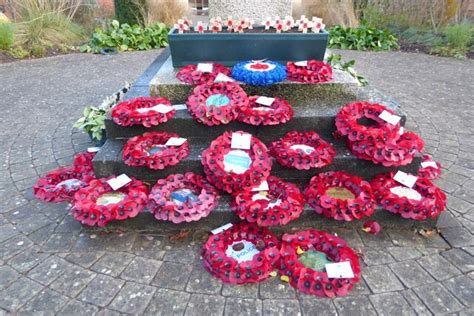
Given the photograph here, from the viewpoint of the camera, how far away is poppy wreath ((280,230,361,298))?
2.07 meters

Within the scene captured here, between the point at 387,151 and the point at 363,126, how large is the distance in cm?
31

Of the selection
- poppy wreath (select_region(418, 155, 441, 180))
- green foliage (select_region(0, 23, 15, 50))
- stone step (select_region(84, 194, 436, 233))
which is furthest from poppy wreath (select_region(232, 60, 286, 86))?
green foliage (select_region(0, 23, 15, 50))

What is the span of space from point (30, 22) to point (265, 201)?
25.1 feet

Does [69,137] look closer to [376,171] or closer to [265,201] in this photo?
[265,201]

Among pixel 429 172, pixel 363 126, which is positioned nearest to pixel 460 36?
pixel 429 172

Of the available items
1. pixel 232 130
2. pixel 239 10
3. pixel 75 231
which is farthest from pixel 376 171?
pixel 239 10

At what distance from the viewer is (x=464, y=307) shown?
1.99 m

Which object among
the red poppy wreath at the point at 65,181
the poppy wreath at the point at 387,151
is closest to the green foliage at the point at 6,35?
the red poppy wreath at the point at 65,181

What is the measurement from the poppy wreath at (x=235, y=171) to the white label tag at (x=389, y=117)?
1.03 metres

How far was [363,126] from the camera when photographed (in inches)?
114

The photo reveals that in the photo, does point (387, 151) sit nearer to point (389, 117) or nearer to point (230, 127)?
point (389, 117)

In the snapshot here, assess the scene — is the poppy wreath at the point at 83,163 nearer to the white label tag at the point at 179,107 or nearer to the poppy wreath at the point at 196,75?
the white label tag at the point at 179,107

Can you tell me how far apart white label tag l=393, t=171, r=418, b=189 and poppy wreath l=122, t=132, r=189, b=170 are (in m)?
1.62

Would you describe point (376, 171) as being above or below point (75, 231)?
above
